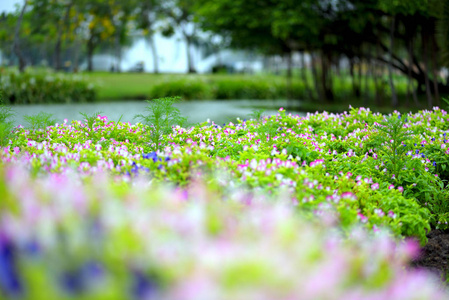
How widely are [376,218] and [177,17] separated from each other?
43924 millimetres

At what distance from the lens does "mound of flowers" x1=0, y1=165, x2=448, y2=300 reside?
1.50m

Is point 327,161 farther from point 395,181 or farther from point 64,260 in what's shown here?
point 64,260

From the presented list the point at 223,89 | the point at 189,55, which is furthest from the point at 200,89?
the point at 189,55

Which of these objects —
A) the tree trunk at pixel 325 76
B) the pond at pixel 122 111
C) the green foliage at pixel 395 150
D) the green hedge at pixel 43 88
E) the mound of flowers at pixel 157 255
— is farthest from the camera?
the tree trunk at pixel 325 76

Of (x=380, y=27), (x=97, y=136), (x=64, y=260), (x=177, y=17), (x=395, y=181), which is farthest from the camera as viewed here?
(x=177, y=17)

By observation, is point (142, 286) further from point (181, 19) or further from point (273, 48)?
point (181, 19)

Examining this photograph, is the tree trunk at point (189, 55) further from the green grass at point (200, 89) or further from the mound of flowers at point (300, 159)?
the mound of flowers at point (300, 159)

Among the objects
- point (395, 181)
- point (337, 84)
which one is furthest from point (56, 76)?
point (395, 181)

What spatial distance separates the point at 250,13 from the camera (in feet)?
68.0

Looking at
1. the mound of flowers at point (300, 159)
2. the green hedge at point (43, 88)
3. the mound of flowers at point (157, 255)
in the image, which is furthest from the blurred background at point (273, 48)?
the mound of flowers at point (157, 255)

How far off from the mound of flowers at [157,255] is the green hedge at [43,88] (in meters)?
21.0

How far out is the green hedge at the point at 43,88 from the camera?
22.2m

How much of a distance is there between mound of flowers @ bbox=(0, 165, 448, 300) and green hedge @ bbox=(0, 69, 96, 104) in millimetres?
21040

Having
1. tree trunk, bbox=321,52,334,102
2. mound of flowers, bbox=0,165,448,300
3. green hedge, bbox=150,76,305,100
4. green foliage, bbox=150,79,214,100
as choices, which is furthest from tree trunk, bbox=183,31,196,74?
mound of flowers, bbox=0,165,448,300
